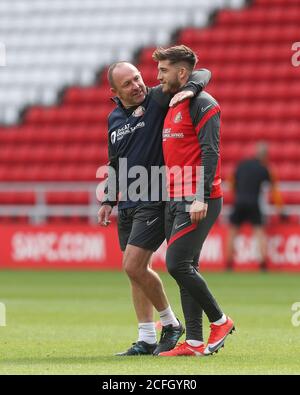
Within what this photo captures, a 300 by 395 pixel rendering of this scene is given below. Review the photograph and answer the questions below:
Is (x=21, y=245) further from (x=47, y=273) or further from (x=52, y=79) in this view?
(x=52, y=79)

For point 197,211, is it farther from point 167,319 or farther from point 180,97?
point 167,319

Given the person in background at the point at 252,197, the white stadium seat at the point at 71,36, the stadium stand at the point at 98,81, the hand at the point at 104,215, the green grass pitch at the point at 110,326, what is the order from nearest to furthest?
1. the green grass pitch at the point at 110,326
2. the hand at the point at 104,215
3. the person in background at the point at 252,197
4. the stadium stand at the point at 98,81
5. the white stadium seat at the point at 71,36

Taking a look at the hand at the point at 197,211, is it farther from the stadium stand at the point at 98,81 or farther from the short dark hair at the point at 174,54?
the stadium stand at the point at 98,81

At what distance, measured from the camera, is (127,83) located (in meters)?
8.80

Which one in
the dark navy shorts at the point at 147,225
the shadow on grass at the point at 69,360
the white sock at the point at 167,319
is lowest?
the shadow on grass at the point at 69,360

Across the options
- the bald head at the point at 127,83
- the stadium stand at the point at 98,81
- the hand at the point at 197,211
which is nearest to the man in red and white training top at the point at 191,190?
the hand at the point at 197,211

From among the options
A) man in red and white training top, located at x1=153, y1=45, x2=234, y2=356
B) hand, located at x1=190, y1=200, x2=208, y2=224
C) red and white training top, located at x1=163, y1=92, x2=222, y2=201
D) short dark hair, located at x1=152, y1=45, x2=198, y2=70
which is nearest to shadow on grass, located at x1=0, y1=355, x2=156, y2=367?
man in red and white training top, located at x1=153, y1=45, x2=234, y2=356

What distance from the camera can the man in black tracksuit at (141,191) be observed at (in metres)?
8.73

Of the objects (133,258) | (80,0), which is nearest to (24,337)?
(133,258)

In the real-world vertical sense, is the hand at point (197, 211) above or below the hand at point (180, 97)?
below

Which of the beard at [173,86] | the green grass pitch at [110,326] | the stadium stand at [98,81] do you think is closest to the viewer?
the green grass pitch at [110,326]

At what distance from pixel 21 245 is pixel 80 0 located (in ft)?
34.2

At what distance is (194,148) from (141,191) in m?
0.65

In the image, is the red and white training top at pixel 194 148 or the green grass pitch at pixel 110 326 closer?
the green grass pitch at pixel 110 326
